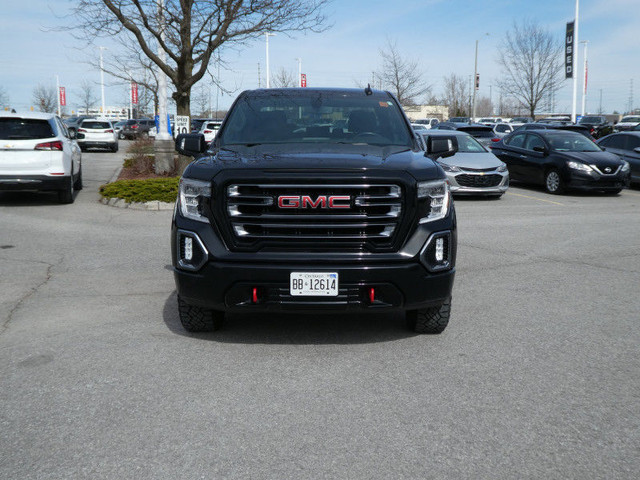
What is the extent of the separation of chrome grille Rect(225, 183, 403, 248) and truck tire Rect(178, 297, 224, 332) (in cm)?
75

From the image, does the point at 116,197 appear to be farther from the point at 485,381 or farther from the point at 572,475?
the point at 572,475

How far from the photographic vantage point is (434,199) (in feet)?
15.9

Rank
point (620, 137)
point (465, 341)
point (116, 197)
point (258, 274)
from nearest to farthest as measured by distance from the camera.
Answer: point (258, 274) → point (465, 341) → point (116, 197) → point (620, 137)

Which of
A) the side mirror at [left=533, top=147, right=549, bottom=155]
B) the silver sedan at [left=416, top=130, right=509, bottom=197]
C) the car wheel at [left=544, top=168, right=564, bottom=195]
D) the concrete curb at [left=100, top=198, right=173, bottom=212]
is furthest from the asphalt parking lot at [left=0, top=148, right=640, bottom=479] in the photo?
the side mirror at [left=533, top=147, right=549, bottom=155]

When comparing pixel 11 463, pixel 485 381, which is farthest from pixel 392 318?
pixel 11 463

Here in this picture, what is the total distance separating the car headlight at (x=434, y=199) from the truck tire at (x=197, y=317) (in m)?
1.74

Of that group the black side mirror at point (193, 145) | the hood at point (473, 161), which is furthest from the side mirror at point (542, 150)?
the black side mirror at point (193, 145)

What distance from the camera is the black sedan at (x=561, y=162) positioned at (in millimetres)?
16500

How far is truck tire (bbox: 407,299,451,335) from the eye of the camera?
515 centimetres

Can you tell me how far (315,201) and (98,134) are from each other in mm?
32815

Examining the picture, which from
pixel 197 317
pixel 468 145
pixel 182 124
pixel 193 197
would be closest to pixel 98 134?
pixel 182 124

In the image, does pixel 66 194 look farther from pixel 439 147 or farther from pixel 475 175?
pixel 439 147

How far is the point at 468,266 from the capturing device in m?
8.12

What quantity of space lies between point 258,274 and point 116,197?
33.5 feet
